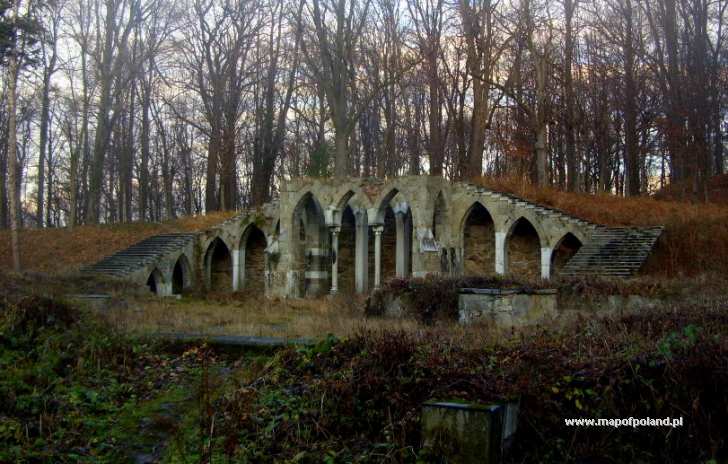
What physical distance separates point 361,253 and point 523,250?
19.7 ft

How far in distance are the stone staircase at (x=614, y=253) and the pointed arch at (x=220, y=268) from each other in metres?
16.0

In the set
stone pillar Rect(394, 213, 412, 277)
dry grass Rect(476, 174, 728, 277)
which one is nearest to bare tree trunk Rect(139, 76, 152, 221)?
stone pillar Rect(394, 213, 412, 277)

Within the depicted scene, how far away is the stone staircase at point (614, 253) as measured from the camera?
17188mm

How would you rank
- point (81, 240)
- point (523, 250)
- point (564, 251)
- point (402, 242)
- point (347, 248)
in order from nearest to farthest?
1. point (564, 251)
2. point (523, 250)
3. point (402, 242)
4. point (347, 248)
5. point (81, 240)

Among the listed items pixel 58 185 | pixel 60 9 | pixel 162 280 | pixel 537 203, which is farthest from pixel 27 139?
pixel 537 203

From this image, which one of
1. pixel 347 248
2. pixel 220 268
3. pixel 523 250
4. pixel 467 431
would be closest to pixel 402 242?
pixel 347 248

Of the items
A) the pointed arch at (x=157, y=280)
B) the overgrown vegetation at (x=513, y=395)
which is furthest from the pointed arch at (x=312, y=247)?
the overgrown vegetation at (x=513, y=395)

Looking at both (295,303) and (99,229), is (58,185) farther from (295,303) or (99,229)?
(295,303)

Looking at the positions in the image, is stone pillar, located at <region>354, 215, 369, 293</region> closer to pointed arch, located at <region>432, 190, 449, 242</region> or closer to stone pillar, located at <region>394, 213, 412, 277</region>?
stone pillar, located at <region>394, 213, 412, 277</region>

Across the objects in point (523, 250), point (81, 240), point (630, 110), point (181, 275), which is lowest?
point (181, 275)

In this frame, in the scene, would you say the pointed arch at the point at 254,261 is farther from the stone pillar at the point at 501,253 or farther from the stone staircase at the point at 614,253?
the stone staircase at the point at 614,253

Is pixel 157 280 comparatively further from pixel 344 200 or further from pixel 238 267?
pixel 344 200

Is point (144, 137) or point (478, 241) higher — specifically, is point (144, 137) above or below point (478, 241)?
above

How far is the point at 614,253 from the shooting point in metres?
18.6
